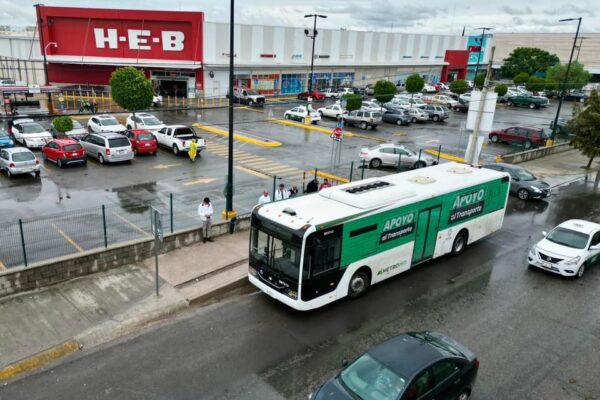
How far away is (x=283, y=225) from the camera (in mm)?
12000

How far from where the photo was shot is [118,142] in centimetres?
2684

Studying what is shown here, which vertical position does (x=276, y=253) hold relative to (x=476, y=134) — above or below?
below

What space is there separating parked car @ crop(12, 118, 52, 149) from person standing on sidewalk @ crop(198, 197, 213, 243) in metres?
18.7

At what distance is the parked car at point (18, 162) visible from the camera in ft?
75.0

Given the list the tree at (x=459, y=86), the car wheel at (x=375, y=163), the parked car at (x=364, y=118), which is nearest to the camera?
the car wheel at (x=375, y=163)

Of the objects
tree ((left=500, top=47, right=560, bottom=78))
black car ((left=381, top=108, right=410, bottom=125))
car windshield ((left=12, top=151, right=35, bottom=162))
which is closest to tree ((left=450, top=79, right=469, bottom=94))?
black car ((left=381, top=108, right=410, bottom=125))

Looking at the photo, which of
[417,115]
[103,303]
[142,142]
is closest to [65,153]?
[142,142]

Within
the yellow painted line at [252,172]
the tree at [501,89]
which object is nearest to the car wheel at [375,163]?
the yellow painted line at [252,172]

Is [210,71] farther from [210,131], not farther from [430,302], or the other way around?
[430,302]

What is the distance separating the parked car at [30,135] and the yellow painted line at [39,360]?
22.6 metres

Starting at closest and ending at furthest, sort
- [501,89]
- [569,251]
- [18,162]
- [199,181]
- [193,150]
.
Answer: [569,251]
[18,162]
[199,181]
[193,150]
[501,89]

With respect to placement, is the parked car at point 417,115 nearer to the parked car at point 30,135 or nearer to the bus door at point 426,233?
the parked car at point 30,135

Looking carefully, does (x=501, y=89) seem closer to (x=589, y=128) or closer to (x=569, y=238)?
(x=589, y=128)

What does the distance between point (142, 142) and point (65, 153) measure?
15.0 feet
